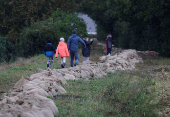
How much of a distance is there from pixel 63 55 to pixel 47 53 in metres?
0.98

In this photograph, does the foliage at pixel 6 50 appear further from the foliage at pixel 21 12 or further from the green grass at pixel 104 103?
the green grass at pixel 104 103

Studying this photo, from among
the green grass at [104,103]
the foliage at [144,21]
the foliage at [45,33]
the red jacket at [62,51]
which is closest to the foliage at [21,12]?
the foliage at [45,33]

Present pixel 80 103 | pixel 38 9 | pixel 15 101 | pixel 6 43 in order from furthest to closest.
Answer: pixel 38 9, pixel 6 43, pixel 80 103, pixel 15 101

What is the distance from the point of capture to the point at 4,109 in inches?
153

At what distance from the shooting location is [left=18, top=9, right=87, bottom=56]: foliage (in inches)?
786

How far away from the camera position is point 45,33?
66.1ft

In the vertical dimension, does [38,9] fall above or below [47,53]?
above

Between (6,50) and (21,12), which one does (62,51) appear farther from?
(21,12)

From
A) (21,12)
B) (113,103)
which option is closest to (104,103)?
(113,103)

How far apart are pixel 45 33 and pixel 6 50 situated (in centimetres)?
424

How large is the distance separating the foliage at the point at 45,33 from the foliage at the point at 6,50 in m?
1.24

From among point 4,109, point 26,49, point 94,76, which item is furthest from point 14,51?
point 4,109

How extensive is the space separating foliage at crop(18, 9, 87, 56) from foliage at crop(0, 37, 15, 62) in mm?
1237

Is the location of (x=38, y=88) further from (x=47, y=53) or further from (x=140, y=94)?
(x=47, y=53)
